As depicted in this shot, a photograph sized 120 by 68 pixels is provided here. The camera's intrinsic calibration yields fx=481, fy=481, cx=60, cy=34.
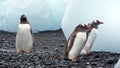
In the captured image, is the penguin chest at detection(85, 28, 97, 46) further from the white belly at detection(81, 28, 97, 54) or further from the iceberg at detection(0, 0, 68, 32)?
the iceberg at detection(0, 0, 68, 32)

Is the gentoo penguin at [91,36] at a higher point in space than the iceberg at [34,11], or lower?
lower

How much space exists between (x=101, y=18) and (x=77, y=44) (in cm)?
145

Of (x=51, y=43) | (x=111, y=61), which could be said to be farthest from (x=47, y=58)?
(x=51, y=43)

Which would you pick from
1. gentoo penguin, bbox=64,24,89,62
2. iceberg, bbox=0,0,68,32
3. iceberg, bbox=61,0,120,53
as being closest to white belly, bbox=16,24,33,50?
iceberg, bbox=61,0,120,53

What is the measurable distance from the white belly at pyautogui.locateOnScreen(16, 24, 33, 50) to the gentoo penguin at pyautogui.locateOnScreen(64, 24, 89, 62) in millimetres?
1386

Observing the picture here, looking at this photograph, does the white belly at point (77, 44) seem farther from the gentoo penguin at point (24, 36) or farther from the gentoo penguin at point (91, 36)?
the gentoo penguin at point (24, 36)

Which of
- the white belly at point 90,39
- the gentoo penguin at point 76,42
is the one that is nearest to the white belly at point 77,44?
the gentoo penguin at point 76,42

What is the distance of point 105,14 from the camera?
7.87 meters

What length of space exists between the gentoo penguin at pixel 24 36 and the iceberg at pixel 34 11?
354 centimetres

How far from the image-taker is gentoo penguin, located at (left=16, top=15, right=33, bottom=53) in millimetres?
7902

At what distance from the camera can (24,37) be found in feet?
26.4

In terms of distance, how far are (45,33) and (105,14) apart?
15.0 ft

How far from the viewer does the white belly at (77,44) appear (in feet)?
21.6

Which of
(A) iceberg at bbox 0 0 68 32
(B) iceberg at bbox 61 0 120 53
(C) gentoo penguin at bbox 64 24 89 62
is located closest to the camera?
(C) gentoo penguin at bbox 64 24 89 62
